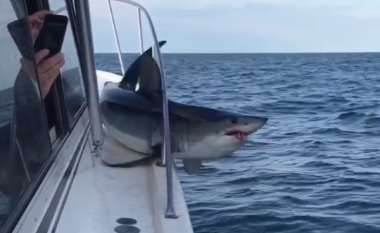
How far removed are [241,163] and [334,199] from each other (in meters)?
1.71

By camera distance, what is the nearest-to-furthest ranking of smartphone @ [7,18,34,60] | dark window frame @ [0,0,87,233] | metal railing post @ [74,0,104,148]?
dark window frame @ [0,0,87,233]
smartphone @ [7,18,34,60]
metal railing post @ [74,0,104,148]

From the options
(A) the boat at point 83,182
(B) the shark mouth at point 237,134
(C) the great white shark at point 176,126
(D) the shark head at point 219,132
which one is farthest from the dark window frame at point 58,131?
(B) the shark mouth at point 237,134

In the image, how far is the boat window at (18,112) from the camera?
6.48 ft

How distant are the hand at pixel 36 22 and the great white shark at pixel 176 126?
3.46 ft

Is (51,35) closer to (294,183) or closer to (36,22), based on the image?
(36,22)

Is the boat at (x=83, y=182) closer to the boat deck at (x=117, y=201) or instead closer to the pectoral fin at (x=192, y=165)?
the boat deck at (x=117, y=201)

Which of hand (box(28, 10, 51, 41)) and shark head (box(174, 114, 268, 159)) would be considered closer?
hand (box(28, 10, 51, 41))

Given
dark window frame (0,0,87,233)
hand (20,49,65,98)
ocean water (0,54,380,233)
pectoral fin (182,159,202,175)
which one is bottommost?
ocean water (0,54,380,233)

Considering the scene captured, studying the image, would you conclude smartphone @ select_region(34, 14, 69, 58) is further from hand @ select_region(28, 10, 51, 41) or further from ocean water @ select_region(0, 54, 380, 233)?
ocean water @ select_region(0, 54, 380, 233)

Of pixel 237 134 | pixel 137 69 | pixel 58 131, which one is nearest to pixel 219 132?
pixel 237 134

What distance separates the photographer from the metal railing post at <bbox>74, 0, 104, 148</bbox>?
9.09 feet

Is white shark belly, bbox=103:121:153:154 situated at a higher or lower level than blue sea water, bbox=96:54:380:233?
higher

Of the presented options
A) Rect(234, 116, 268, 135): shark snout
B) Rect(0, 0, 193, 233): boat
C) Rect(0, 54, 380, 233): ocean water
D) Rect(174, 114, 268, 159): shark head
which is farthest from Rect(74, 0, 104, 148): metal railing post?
Rect(0, 54, 380, 233): ocean water

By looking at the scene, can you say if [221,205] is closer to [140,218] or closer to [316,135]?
[140,218]
